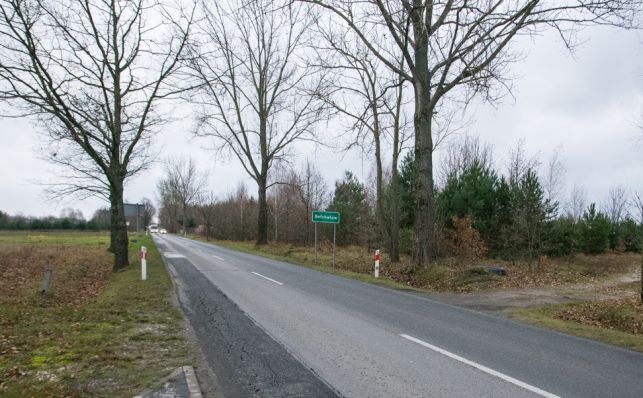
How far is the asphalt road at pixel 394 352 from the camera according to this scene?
5.57 meters

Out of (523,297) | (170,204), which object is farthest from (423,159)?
(170,204)

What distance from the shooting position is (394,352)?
7070 millimetres

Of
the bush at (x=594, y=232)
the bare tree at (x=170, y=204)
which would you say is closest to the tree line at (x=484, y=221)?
the bush at (x=594, y=232)

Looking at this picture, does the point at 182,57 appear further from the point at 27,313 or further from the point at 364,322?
the point at 364,322

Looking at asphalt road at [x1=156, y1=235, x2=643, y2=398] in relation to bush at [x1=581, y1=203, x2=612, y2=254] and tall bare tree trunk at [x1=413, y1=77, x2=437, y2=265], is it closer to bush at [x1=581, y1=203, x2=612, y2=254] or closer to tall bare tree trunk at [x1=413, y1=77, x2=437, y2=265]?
tall bare tree trunk at [x1=413, y1=77, x2=437, y2=265]

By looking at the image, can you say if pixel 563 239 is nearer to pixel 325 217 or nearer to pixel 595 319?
pixel 325 217

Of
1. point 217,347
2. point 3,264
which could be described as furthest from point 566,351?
point 3,264

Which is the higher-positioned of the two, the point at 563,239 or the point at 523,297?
the point at 563,239

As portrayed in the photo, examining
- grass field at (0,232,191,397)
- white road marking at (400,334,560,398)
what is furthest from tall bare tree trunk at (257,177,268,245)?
white road marking at (400,334,560,398)

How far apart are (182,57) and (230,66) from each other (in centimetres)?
1587

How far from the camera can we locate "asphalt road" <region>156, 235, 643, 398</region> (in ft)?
18.3

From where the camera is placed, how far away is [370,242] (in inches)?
1507

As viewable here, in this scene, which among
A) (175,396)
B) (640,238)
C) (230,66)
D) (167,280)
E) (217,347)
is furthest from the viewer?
(230,66)

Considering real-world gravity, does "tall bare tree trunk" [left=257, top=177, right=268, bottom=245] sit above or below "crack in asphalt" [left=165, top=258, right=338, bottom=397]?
above
